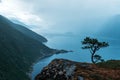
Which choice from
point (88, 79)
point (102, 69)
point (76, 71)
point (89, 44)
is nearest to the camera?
point (88, 79)

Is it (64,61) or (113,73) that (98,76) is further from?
(64,61)

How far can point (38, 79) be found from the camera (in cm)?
2531

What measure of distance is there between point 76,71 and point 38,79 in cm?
392

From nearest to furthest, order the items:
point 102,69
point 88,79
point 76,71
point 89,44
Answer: point 88,79 → point 76,71 → point 102,69 → point 89,44

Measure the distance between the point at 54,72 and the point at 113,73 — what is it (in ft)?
17.9

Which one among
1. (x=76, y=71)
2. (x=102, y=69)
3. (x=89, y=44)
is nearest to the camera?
(x=76, y=71)

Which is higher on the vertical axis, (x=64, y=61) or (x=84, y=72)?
(x=64, y=61)

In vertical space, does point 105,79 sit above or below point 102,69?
below

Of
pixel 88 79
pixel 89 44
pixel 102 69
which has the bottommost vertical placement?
pixel 88 79

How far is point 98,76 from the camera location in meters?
23.1

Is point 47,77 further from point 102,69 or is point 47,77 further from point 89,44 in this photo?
point 89,44

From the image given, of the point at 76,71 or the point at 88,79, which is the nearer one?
the point at 88,79

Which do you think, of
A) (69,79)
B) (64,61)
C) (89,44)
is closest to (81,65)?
(64,61)

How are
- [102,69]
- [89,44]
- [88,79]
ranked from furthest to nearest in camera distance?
[89,44]
[102,69]
[88,79]
